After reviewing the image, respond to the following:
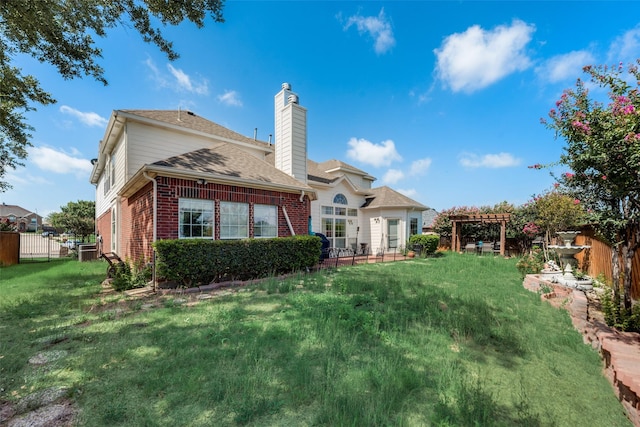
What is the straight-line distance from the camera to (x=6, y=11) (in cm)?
504

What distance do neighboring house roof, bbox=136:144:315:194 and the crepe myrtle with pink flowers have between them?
769 cm

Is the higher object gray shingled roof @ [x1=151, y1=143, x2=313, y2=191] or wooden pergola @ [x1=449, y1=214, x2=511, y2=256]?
gray shingled roof @ [x1=151, y1=143, x2=313, y2=191]

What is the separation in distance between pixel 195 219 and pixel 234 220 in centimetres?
125

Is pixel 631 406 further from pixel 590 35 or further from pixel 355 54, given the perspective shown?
pixel 355 54

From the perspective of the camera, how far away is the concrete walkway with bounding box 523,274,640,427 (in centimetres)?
279

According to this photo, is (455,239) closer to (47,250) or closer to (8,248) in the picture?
(8,248)

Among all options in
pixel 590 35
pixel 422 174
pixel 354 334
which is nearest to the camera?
pixel 354 334

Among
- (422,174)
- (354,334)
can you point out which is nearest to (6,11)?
(354,334)

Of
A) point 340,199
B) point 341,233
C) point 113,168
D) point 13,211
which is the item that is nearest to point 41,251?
point 113,168

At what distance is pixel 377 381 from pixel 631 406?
8.58 feet

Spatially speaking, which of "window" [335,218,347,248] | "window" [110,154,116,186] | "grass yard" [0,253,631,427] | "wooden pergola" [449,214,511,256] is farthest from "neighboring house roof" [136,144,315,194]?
"wooden pergola" [449,214,511,256]

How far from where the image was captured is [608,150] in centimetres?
421

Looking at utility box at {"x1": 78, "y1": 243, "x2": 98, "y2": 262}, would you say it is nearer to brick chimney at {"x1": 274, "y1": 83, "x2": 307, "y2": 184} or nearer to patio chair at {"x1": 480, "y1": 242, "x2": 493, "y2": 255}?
brick chimney at {"x1": 274, "y1": 83, "x2": 307, "y2": 184}

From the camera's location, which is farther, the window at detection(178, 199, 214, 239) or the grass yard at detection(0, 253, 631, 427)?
the window at detection(178, 199, 214, 239)
